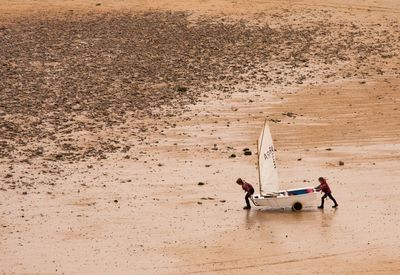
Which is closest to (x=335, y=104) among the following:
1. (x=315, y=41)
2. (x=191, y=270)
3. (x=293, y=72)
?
(x=293, y=72)

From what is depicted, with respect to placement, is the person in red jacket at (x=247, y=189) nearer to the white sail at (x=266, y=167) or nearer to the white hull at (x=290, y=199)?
the white hull at (x=290, y=199)

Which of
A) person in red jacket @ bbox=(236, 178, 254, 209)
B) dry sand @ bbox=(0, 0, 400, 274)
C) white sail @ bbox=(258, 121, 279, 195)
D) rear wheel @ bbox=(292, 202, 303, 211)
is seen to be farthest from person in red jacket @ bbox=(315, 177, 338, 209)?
person in red jacket @ bbox=(236, 178, 254, 209)

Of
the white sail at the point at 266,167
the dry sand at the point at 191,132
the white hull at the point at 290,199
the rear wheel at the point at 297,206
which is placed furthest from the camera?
the white sail at the point at 266,167

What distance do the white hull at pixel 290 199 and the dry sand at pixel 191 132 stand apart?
22 cm

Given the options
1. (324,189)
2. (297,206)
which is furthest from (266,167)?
(324,189)

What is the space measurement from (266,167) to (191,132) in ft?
18.1

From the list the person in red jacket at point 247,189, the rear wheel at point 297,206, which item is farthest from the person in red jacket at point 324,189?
the person in red jacket at point 247,189

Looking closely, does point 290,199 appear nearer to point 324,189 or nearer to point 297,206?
point 297,206

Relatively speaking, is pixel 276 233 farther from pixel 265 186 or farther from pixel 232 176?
pixel 232 176

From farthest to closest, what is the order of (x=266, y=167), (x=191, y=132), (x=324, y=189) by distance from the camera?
(x=191, y=132)
(x=266, y=167)
(x=324, y=189)

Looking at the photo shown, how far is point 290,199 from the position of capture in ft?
86.1

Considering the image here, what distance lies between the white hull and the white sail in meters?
0.22

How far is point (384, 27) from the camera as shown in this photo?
140 feet

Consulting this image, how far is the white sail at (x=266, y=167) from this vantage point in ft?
87.2
